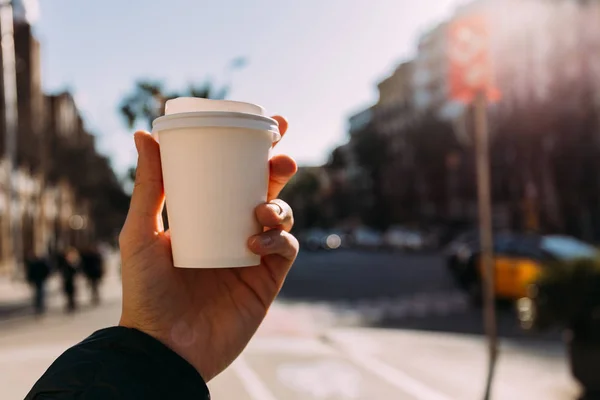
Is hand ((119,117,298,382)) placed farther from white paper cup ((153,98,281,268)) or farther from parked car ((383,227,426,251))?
parked car ((383,227,426,251))

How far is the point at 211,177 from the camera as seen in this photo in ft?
5.55

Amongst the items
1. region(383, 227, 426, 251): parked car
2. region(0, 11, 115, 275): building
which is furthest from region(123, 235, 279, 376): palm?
region(383, 227, 426, 251): parked car

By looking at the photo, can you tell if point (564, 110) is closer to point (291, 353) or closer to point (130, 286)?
point (291, 353)

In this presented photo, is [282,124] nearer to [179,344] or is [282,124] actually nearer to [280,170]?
[280,170]

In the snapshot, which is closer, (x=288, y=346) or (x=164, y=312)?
(x=164, y=312)

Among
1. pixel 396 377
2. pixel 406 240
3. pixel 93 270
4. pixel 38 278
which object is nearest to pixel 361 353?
pixel 396 377

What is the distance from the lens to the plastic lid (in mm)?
1680

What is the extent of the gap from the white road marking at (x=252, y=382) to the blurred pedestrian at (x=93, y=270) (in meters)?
9.88

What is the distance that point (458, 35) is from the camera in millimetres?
8117

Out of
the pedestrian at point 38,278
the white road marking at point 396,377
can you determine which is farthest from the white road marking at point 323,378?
the pedestrian at point 38,278

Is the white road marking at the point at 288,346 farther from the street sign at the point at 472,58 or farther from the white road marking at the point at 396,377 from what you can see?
the street sign at the point at 472,58

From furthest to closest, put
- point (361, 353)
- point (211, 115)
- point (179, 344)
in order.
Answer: point (361, 353), point (179, 344), point (211, 115)

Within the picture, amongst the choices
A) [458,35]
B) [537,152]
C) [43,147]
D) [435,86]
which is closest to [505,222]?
[537,152]

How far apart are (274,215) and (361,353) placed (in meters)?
8.01
